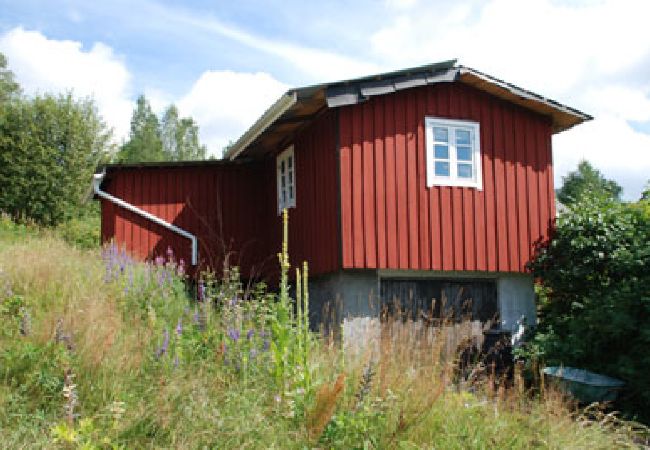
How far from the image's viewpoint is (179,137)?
47188mm

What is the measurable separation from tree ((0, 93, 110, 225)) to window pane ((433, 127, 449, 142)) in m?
Result: 17.0

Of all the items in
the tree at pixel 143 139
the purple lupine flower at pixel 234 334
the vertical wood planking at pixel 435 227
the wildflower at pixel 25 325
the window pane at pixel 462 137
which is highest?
the tree at pixel 143 139

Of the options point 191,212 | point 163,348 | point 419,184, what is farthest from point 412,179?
point 163,348

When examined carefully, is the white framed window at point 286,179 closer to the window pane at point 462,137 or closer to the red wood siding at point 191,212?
the red wood siding at point 191,212

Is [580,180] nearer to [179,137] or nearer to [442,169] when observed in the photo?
[179,137]

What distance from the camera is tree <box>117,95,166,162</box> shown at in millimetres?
39594

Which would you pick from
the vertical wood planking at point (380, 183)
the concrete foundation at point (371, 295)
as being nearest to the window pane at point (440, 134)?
the vertical wood planking at point (380, 183)

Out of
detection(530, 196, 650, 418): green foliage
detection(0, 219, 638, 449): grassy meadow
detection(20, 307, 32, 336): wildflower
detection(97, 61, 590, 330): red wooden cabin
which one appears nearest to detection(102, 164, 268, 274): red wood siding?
detection(97, 61, 590, 330): red wooden cabin

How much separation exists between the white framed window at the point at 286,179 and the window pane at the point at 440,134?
274 cm

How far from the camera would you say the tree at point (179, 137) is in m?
46.5

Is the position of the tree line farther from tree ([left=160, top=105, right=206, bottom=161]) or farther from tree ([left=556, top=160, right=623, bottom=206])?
tree ([left=556, top=160, right=623, bottom=206])

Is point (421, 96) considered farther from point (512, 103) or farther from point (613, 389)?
point (613, 389)

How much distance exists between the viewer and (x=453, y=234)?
456 inches

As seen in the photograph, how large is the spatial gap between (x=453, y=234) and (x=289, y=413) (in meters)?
6.20
